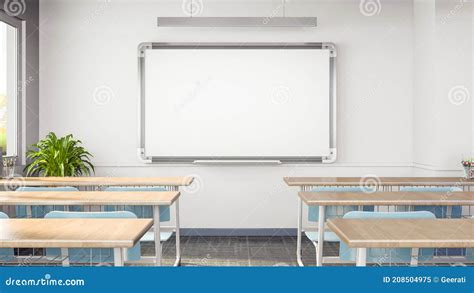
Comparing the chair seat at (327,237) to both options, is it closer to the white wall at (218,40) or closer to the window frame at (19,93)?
the white wall at (218,40)

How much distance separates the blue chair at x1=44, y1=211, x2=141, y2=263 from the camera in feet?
9.95

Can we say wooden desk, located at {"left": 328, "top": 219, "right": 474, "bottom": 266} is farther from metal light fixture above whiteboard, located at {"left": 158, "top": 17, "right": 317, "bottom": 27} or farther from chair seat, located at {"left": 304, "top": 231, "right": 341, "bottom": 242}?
metal light fixture above whiteboard, located at {"left": 158, "top": 17, "right": 317, "bottom": 27}

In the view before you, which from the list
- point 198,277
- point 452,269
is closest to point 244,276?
point 198,277

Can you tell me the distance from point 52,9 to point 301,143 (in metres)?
3.45

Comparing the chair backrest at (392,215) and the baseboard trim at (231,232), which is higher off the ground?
the chair backrest at (392,215)

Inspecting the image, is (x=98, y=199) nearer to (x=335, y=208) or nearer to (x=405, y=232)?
(x=335, y=208)

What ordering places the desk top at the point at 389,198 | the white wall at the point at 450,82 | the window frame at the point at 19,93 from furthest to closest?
the window frame at the point at 19,93 → the white wall at the point at 450,82 → the desk top at the point at 389,198

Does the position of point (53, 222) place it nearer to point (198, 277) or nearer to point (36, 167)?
point (198, 277)

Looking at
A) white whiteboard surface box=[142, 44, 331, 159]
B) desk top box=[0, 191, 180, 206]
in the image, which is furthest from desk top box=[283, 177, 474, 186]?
white whiteboard surface box=[142, 44, 331, 159]

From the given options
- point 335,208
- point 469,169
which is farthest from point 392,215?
point 469,169

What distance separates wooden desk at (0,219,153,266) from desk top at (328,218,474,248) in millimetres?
938

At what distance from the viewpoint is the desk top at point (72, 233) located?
2.45 m

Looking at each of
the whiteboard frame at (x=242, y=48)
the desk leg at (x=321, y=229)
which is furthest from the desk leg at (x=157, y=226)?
the whiteboard frame at (x=242, y=48)

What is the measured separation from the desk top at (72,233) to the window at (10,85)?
388 cm
